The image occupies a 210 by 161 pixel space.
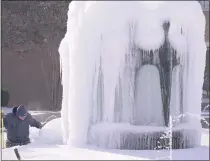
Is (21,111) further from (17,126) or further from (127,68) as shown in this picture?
(127,68)

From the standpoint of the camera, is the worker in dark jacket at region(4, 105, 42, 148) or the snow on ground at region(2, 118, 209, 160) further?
the worker in dark jacket at region(4, 105, 42, 148)

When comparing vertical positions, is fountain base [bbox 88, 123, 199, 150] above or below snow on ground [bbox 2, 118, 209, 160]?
above

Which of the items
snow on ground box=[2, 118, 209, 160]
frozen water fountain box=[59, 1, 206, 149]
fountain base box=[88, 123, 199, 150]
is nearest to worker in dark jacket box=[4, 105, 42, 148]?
snow on ground box=[2, 118, 209, 160]

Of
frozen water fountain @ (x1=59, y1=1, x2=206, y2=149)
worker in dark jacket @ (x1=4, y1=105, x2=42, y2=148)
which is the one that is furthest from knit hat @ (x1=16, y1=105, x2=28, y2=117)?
frozen water fountain @ (x1=59, y1=1, x2=206, y2=149)

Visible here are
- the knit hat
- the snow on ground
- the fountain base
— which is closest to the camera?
the snow on ground

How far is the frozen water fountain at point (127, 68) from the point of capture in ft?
20.4

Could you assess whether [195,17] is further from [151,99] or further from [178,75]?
[151,99]

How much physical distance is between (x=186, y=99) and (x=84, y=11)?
6.33 ft

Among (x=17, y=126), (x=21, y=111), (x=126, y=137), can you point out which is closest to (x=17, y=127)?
(x=17, y=126)

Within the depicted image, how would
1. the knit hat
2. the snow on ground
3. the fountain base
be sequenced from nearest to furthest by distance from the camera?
the snow on ground < the fountain base < the knit hat

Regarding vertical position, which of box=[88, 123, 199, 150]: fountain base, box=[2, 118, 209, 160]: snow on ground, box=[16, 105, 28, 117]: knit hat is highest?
box=[16, 105, 28, 117]: knit hat

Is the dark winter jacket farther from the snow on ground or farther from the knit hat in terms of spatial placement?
the snow on ground

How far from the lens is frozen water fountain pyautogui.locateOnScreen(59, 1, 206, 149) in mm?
6227

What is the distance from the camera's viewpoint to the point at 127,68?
21.1 feet
